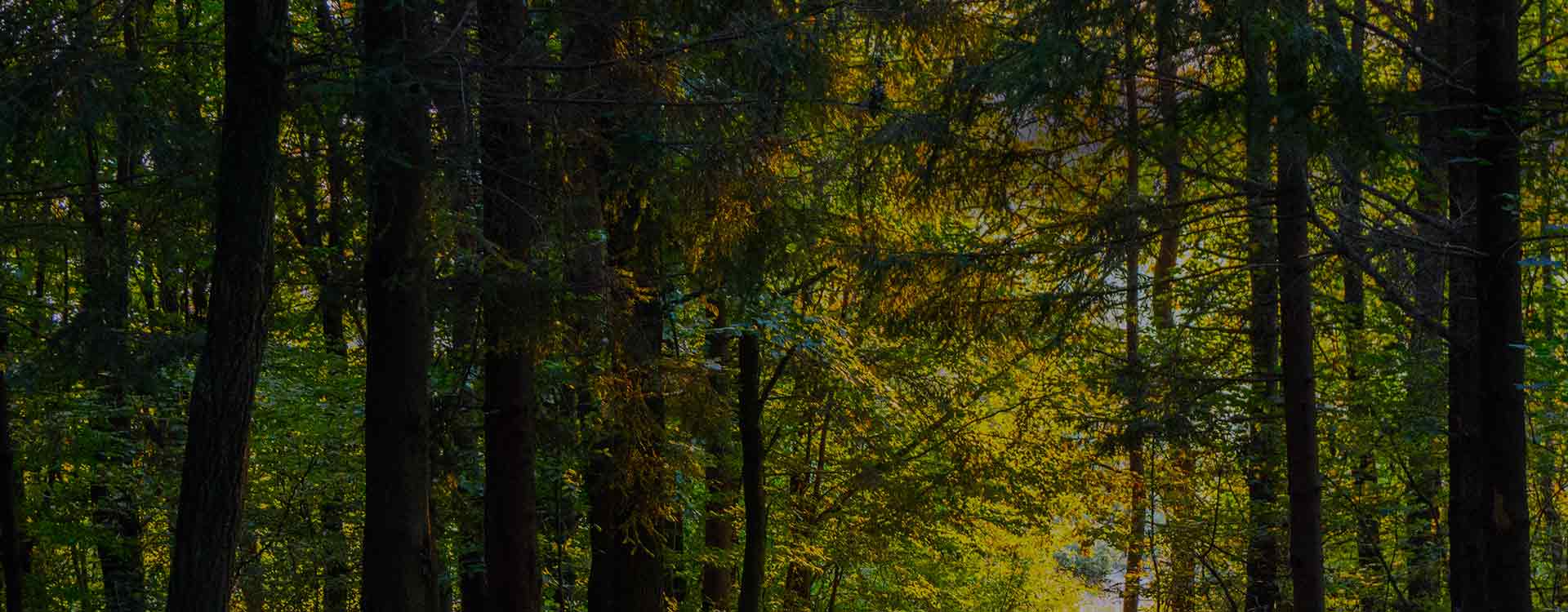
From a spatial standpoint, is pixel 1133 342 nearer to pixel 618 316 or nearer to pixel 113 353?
pixel 618 316

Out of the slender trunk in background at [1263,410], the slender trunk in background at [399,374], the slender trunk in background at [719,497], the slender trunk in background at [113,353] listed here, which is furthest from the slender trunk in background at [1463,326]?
the slender trunk in background at [113,353]

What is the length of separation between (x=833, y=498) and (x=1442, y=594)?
6.54 meters

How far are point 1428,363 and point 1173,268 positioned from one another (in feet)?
7.30

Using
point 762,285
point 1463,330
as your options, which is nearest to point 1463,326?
point 1463,330

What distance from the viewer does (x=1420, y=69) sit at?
7.83 meters

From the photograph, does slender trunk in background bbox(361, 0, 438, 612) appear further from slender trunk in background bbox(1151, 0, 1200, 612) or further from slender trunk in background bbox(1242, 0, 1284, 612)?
slender trunk in background bbox(1242, 0, 1284, 612)

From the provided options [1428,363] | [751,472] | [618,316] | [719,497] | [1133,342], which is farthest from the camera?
[1133,342]

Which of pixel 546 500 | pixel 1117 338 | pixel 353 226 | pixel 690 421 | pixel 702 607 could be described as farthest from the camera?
pixel 702 607

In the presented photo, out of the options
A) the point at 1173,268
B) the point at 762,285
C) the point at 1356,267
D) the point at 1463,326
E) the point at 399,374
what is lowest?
the point at 399,374

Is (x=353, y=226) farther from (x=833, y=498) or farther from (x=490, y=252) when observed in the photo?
(x=833, y=498)

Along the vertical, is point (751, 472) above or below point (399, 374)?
below

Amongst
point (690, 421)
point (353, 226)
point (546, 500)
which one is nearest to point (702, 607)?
point (546, 500)

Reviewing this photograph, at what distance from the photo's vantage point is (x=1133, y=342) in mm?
12336

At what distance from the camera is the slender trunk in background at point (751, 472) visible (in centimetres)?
996
